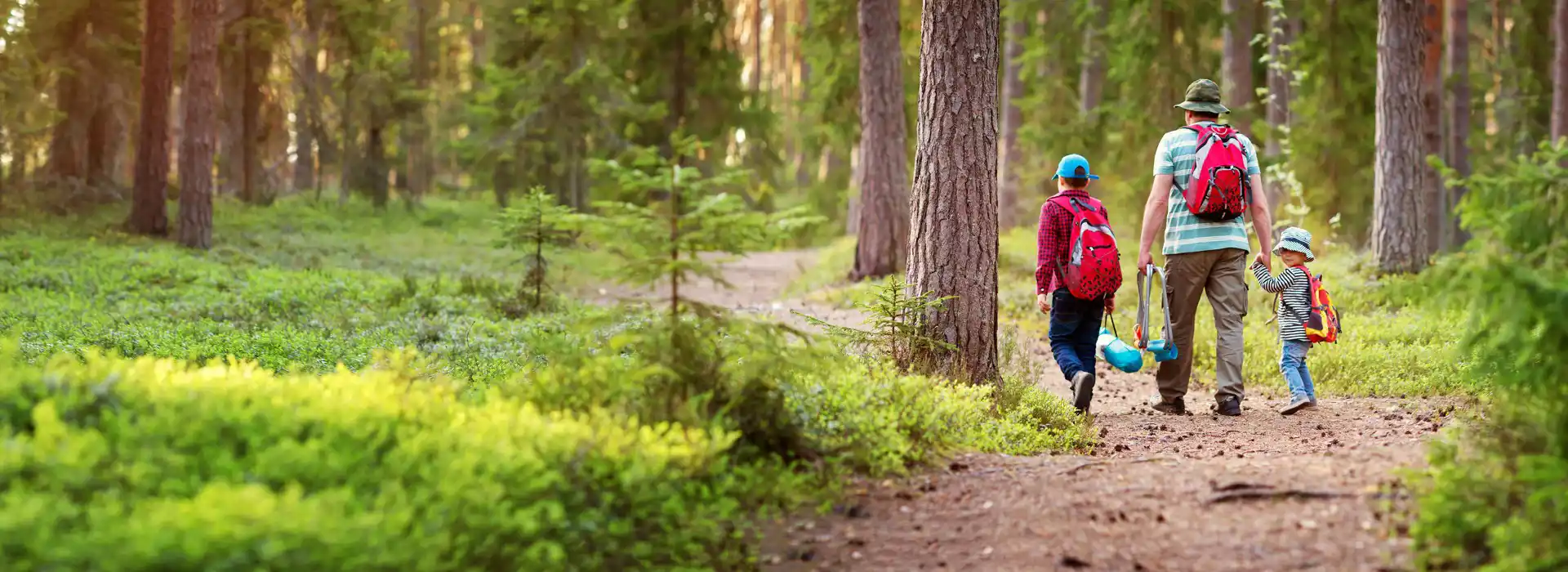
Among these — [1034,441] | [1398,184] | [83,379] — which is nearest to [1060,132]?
[1398,184]

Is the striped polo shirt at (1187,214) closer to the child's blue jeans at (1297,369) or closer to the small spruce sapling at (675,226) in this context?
the child's blue jeans at (1297,369)

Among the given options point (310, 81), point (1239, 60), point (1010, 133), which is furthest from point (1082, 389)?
point (310, 81)

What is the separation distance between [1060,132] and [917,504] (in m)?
17.4

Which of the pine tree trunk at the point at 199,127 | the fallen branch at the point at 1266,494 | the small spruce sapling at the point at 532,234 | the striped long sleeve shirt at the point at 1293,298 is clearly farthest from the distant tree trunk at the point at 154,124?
the fallen branch at the point at 1266,494

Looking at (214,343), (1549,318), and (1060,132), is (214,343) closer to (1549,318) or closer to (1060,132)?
(1549,318)

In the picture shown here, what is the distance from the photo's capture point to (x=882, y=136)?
17.2m

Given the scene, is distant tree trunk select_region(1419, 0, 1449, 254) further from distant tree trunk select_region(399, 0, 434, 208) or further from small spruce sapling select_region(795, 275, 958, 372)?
distant tree trunk select_region(399, 0, 434, 208)

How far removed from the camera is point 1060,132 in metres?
21.8

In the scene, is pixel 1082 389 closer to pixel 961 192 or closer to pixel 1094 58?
pixel 961 192

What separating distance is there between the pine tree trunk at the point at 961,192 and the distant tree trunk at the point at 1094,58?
51.3ft

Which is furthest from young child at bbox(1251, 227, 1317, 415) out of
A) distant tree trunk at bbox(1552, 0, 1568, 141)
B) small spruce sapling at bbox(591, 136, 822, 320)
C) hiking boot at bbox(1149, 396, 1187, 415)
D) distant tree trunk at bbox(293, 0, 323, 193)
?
distant tree trunk at bbox(293, 0, 323, 193)

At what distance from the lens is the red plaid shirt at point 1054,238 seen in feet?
25.7

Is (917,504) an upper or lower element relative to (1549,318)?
lower

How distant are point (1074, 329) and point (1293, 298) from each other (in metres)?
1.76
